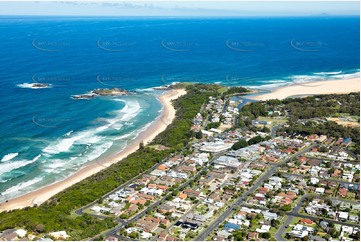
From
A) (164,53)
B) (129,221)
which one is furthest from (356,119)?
(164,53)

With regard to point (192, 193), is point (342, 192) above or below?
above

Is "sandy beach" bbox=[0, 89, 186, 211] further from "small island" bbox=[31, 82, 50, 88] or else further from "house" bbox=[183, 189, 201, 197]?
"small island" bbox=[31, 82, 50, 88]

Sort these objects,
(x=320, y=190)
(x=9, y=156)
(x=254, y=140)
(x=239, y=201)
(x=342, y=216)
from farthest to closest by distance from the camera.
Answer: (x=254, y=140), (x=9, y=156), (x=320, y=190), (x=239, y=201), (x=342, y=216)

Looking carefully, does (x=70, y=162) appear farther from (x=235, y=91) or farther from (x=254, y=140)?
(x=235, y=91)

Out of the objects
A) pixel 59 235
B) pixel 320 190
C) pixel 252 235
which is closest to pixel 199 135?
pixel 320 190

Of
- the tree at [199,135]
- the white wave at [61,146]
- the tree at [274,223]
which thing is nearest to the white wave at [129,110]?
the white wave at [61,146]

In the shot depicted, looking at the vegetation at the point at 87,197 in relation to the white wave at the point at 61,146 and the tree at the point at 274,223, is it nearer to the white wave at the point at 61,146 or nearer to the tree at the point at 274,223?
the white wave at the point at 61,146

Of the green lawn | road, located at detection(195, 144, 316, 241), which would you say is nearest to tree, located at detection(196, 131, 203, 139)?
road, located at detection(195, 144, 316, 241)
